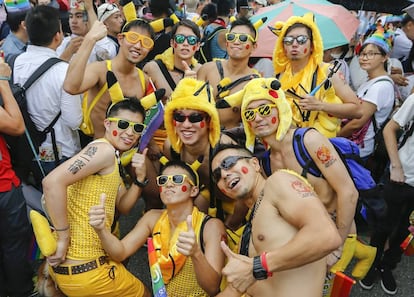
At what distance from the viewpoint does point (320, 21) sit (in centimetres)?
446

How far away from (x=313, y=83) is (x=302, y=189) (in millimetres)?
1702

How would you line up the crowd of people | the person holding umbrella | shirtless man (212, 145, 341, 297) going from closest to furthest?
1. shirtless man (212, 145, 341, 297)
2. the crowd of people
3. the person holding umbrella

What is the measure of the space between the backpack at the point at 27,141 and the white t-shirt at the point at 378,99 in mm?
2925

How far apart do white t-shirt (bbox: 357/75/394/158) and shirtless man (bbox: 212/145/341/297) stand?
6.60 feet

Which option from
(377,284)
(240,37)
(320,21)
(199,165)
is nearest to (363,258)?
(377,284)

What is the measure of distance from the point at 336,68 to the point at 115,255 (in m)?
2.36

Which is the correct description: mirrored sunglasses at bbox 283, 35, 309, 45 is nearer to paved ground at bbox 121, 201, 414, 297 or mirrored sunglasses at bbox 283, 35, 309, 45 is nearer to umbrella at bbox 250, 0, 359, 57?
umbrella at bbox 250, 0, 359, 57

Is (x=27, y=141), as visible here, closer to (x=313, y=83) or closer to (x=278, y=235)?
(x=278, y=235)

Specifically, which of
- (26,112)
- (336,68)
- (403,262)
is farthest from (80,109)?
(403,262)

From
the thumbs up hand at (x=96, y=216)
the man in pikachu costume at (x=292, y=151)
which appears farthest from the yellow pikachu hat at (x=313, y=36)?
the thumbs up hand at (x=96, y=216)

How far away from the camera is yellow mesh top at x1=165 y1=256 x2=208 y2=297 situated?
2.54 meters

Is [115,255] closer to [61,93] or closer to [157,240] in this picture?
[157,240]

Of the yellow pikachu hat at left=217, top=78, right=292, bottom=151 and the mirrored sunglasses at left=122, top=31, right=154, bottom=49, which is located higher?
the mirrored sunglasses at left=122, top=31, right=154, bottom=49

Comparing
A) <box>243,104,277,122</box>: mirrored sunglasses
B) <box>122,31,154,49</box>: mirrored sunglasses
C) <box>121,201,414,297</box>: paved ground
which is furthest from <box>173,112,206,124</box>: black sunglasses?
<box>121,201,414,297</box>: paved ground
